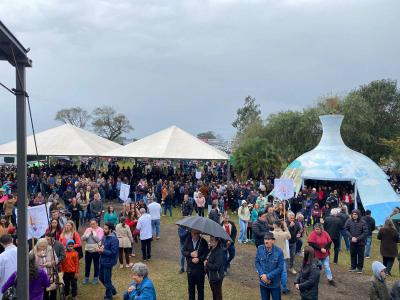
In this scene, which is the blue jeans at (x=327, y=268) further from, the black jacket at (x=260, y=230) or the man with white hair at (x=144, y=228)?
the man with white hair at (x=144, y=228)

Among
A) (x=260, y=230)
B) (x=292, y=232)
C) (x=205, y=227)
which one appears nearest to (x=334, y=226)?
(x=292, y=232)

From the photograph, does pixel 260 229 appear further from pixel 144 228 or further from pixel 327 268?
pixel 144 228

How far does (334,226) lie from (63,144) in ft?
66.7

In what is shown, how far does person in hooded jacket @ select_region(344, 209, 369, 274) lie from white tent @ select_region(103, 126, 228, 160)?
1368 centimetres

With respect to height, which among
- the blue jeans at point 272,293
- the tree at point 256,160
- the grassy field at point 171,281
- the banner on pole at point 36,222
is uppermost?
the tree at point 256,160

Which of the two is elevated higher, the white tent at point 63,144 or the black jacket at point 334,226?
the white tent at point 63,144

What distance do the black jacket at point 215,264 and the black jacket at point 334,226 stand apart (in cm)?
529

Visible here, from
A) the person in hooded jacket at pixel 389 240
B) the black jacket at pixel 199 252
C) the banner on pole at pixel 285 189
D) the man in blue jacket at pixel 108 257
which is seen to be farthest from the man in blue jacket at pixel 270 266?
the banner on pole at pixel 285 189

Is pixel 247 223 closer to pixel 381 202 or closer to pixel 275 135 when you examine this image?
pixel 381 202

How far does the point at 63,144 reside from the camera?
87.3ft

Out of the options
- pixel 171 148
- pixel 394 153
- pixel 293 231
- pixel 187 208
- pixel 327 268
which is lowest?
pixel 327 268

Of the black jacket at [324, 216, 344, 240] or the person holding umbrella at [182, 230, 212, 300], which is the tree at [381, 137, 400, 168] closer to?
the black jacket at [324, 216, 344, 240]

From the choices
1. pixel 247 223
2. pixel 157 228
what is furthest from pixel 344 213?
pixel 157 228

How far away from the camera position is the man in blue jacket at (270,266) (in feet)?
21.6
